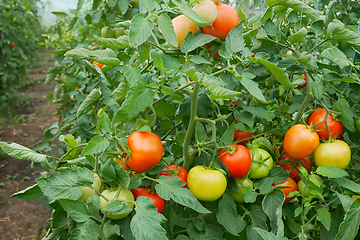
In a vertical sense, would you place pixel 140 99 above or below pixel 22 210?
above

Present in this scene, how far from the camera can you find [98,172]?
636 millimetres

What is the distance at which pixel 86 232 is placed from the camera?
1.79ft

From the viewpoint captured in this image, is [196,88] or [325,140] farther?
[325,140]

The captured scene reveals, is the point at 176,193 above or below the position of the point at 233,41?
below

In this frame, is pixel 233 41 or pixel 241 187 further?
pixel 241 187

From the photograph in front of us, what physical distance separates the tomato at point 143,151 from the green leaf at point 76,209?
12 centimetres

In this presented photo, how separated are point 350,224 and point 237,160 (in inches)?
10.8

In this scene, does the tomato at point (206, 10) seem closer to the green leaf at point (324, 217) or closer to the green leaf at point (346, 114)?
the green leaf at point (346, 114)

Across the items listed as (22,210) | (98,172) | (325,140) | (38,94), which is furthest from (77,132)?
(38,94)

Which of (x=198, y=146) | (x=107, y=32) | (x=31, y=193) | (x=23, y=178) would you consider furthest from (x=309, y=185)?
(x=23, y=178)

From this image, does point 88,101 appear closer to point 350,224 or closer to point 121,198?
point 121,198

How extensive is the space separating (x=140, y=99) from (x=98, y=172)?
196 mm

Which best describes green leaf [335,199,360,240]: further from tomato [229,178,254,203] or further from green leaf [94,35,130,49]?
green leaf [94,35,130,49]

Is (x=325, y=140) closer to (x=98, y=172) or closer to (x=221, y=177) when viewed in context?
(x=221, y=177)
